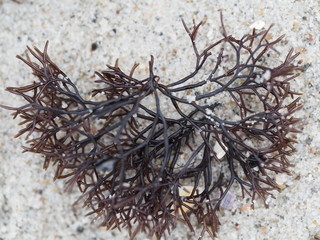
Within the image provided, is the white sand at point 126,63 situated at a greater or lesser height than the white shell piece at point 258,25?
lesser

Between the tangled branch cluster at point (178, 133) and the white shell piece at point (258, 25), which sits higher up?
the white shell piece at point (258, 25)

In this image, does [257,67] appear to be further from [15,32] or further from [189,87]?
[15,32]

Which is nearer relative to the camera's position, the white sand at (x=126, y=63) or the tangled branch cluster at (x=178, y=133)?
the tangled branch cluster at (x=178, y=133)

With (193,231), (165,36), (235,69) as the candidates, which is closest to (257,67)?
(235,69)

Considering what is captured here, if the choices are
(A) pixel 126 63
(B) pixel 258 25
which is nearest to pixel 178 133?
(A) pixel 126 63

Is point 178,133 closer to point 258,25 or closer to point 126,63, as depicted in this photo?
point 126,63

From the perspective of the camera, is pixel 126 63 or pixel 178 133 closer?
pixel 178 133
